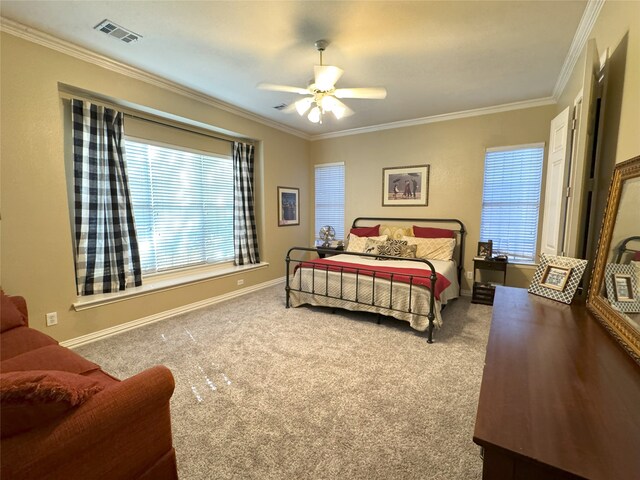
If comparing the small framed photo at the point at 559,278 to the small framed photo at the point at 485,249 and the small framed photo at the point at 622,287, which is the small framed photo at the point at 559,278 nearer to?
the small framed photo at the point at 622,287

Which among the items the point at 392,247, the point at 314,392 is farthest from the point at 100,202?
the point at 392,247

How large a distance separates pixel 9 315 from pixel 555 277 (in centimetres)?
350

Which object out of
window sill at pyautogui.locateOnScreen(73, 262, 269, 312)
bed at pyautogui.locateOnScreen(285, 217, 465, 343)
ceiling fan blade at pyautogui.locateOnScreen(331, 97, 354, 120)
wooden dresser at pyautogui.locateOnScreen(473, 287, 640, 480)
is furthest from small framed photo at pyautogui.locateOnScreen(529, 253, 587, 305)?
window sill at pyautogui.locateOnScreen(73, 262, 269, 312)

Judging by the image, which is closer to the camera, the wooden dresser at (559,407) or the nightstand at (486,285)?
the wooden dresser at (559,407)

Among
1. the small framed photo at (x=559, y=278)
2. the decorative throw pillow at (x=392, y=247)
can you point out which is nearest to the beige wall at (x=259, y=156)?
the small framed photo at (x=559, y=278)

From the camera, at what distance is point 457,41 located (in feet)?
8.26

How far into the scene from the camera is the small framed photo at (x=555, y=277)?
1642 millimetres

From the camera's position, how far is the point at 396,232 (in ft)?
15.5

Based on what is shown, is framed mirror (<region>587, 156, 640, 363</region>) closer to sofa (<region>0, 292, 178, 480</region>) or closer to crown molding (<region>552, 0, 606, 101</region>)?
crown molding (<region>552, 0, 606, 101</region>)

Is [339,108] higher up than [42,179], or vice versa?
[339,108]

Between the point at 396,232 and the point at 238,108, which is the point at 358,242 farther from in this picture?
the point at 238,108

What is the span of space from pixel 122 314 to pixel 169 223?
1.24 metres

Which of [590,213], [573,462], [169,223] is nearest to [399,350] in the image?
[590,213]

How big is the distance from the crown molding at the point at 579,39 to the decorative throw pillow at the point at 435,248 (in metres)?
2.18
